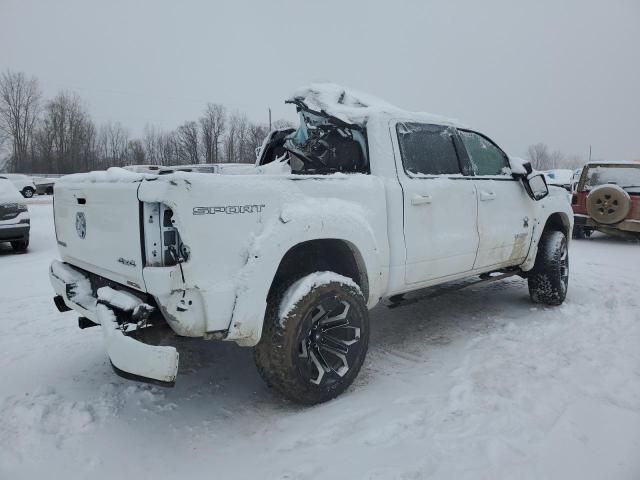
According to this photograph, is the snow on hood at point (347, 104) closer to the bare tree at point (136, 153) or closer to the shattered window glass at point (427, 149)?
the shattered window glass at point (427, 149)

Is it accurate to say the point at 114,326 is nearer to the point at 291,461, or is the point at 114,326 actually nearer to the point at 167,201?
the point at 167,201

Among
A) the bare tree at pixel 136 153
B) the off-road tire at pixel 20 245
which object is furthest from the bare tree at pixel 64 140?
the off-road tire at pixel 20 245

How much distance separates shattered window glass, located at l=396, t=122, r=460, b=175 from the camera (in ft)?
12.2

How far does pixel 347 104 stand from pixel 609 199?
25.7ft

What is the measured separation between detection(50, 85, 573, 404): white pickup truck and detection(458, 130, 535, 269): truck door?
22 mm

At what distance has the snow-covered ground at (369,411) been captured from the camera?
2.44m

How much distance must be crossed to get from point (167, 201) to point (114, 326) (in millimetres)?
757

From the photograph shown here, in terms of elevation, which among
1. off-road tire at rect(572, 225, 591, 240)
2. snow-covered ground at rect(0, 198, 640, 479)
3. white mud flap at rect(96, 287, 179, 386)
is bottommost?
snow-covered ground at rect(0, 198, 640, 479)

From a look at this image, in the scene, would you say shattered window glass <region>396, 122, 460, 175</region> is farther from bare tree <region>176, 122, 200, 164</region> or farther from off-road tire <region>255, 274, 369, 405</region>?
bare tree <region>176, 122, 200, 164</region>

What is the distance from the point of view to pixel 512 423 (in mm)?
2740

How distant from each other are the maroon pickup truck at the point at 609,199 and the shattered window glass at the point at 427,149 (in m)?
6.87

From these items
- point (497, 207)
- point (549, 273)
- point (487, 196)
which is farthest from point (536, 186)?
point (549, 273)

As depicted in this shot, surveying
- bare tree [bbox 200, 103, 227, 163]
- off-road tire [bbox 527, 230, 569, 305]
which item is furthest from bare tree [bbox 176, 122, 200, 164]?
off-road tire [bbox 527, 230, 569, 305]

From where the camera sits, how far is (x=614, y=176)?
33.6ft
